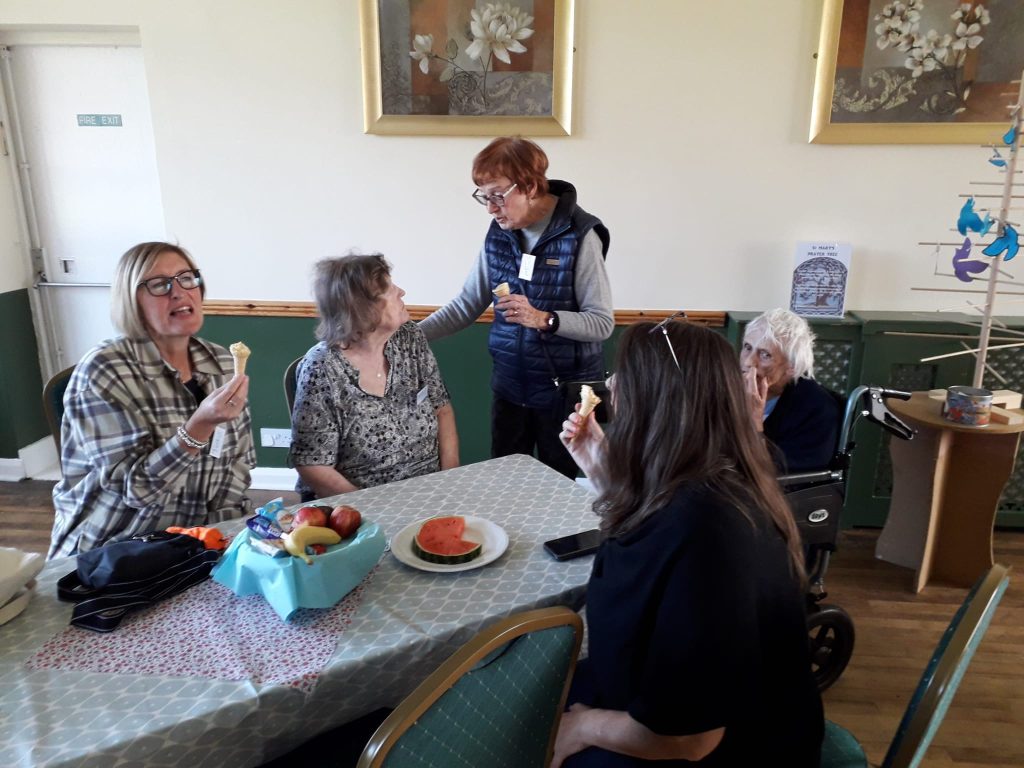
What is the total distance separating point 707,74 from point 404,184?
1.36 m

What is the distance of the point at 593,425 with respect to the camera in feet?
5.22

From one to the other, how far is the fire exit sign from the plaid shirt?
2.28 m

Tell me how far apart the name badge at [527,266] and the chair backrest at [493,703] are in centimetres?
159

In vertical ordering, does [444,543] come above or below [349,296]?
below

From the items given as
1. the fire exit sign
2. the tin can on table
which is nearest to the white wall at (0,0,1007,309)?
the fire exit sign

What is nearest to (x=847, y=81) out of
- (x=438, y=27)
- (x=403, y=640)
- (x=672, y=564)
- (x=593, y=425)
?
(x=438, y=27)

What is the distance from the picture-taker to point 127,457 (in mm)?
1643

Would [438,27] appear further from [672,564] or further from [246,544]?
[672,564]

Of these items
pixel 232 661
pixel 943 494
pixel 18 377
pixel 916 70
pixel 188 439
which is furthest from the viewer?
pixel 18 377

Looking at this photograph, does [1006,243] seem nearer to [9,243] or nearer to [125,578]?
[125,578]

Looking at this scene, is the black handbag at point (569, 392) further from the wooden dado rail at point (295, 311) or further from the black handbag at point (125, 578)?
the black handbag at point (125, 578)

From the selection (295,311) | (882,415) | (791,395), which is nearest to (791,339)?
(791,395)

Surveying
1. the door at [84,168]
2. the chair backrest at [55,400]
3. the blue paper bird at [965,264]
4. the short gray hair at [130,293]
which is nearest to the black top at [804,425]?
the blue paper bird at [965,264]

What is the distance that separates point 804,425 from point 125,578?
1.73 m
